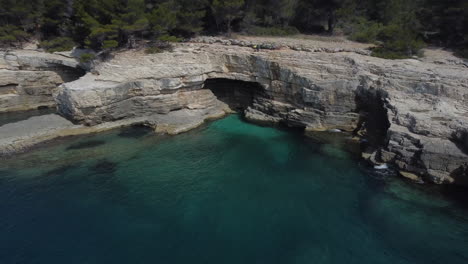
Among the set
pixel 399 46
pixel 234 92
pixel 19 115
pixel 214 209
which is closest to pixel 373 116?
pixel 399 46

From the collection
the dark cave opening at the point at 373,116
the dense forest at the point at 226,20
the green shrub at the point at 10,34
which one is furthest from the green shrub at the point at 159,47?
the dark cave opening at the point at 373,116

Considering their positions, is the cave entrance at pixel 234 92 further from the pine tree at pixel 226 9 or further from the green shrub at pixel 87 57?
the green shrub at pixel 87 57

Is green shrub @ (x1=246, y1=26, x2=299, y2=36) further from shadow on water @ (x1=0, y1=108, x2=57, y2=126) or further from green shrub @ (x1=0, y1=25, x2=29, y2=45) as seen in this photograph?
green shrub @ (x1=0, y1=25, x2=29, y2=45)

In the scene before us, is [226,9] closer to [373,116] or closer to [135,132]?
[135,132]

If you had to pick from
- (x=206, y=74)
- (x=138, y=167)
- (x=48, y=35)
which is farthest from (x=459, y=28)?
(x=48, y=35)

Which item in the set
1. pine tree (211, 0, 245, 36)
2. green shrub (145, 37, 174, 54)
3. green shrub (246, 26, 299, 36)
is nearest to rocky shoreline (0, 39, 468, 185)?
green shrub (145, 37, 174, 54)

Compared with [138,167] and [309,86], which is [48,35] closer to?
[138,167]
